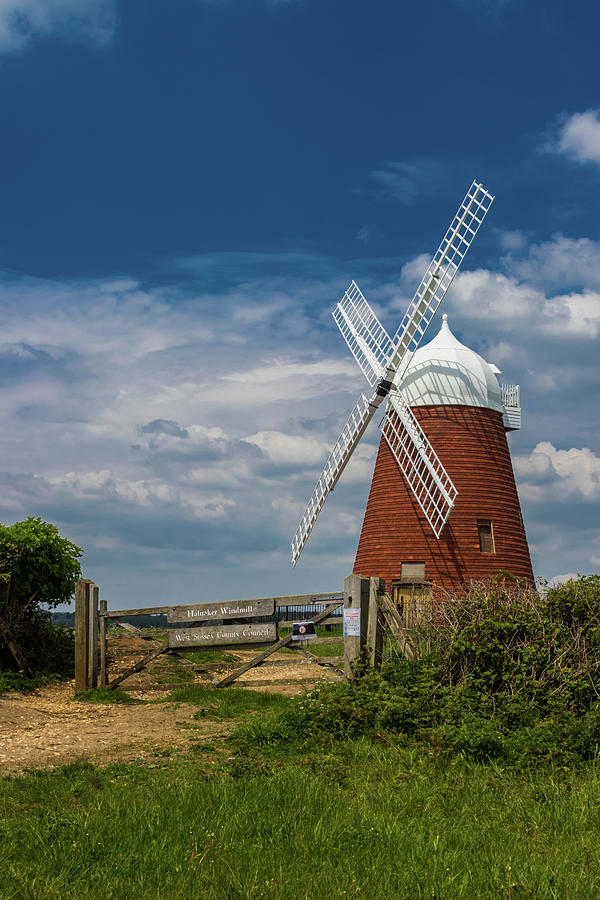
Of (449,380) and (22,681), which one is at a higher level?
(449,380)

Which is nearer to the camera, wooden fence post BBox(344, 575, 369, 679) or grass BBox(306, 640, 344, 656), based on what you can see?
wooden fence post BBox(344, 575, 369, 679)

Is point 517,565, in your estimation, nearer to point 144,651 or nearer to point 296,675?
point 296,675

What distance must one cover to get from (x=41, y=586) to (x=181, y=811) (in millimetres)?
11532

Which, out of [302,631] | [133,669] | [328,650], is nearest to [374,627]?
[302,631]

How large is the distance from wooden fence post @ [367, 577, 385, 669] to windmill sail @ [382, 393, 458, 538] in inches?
445

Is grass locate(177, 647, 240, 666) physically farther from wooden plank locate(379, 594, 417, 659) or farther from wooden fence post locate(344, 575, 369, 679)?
wooden plank locate(379, 594, 417, 659)

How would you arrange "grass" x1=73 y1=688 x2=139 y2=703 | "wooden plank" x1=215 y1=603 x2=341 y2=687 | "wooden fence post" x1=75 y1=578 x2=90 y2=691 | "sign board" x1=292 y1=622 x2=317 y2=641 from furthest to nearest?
1. "wooden fence post" x1=75 y1=578 x2=90 y2=691
2. "grass" x1=73 y1=688 x2=139 y2=703
3. "sign board" x1=292 y1=622 x2=317 y2=641
4. "wooden plank" x1=215 y1=603 x2=341 y2=687

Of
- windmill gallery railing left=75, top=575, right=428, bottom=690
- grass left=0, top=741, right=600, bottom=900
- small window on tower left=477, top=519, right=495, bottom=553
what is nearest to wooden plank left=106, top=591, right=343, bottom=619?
windmill gallery railing left=75, top=575, right=428, bottom=690

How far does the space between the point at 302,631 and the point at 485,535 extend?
12.5 metres

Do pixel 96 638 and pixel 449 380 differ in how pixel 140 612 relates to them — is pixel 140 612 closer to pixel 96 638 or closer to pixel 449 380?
pixel 96 638

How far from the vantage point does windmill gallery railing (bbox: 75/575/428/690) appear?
11344 mm

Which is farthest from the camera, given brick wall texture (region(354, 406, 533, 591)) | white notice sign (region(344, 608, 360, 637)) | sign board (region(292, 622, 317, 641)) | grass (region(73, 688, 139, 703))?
brick wall texture (region(354, 406, 533, 591))

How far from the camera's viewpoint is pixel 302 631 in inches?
500

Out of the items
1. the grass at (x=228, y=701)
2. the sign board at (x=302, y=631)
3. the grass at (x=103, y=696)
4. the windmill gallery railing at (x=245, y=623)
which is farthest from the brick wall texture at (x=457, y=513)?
the grass at (x=103, y=696)
